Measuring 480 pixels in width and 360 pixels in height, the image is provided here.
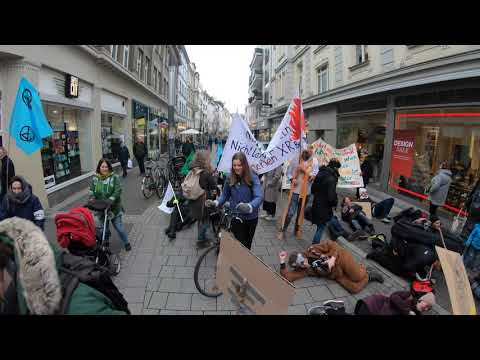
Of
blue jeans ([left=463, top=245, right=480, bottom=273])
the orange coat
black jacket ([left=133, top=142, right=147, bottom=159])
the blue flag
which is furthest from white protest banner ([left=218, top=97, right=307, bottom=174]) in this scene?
black jacket ([left=133, top=142, right=147, bottom=159])

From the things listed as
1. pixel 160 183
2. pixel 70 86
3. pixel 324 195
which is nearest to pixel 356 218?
pixel 324 195

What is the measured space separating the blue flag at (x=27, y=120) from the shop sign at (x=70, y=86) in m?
5.22

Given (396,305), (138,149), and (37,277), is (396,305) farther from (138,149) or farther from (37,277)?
(138,149)

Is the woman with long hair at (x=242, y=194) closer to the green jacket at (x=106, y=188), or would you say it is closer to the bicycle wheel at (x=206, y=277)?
the bicycle wheel at (x=206, y=277)

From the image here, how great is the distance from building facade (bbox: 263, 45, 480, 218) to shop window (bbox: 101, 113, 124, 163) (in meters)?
9.14

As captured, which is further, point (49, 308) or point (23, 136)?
point (23, 136)

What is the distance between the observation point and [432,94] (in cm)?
728

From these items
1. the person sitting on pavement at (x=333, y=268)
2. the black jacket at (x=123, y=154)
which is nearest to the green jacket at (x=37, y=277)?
the person sitting on pavement at (x=333, y=268)

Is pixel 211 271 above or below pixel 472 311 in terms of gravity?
Result: below

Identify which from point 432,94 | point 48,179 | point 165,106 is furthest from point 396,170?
point 165,106

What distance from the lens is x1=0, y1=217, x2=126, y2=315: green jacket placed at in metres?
1.11

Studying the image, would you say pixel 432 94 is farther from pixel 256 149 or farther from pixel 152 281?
pixel 152 281

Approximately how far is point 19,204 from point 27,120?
4.15 ft
